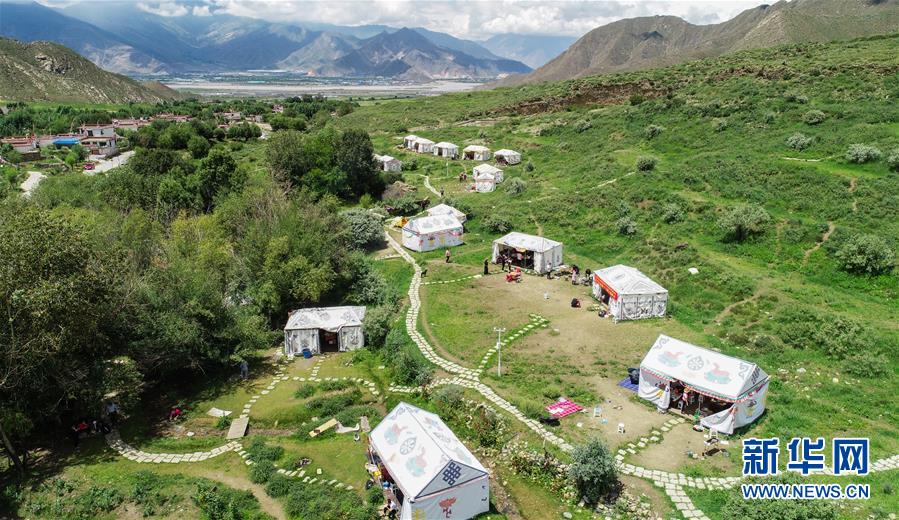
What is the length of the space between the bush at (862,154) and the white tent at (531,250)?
21.9 metres

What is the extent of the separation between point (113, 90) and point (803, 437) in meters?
220

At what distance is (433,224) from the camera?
41.9 metres

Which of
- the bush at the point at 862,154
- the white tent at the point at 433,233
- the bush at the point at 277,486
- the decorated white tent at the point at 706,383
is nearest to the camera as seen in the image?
the bush at the point at 277,486

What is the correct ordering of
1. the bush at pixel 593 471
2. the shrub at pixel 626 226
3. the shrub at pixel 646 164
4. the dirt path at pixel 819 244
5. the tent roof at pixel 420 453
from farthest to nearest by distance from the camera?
the shrub at pixel 646 164 → the shrub at pixel 626 226 → the dirt path at pixel 819 244 → the bush at pixel 593 471 → the tent roof at pixel 420 453

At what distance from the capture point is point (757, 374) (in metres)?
19.8

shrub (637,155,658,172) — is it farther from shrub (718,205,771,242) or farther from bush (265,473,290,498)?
bush (265,473,290,498)

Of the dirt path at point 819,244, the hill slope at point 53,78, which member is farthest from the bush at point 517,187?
the hill slope at point 53,78

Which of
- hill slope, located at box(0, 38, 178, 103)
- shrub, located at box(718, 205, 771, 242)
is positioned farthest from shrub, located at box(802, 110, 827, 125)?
hill slope, located at box(0, 38, 178, 103)

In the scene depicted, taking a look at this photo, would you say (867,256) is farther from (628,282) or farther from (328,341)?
(328,341)

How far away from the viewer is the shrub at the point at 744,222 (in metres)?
33.3

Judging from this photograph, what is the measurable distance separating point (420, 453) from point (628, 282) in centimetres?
1717

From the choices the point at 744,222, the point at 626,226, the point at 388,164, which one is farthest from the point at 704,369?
the point at 388,164

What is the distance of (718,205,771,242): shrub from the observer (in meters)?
33.3

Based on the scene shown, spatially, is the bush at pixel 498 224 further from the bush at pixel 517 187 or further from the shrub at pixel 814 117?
the shrub at pixel 814 117
